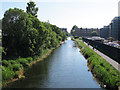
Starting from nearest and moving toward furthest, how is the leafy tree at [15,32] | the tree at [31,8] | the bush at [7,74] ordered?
the bush at [7,74]
the leafy tree at [15,32]
the tree at [31,8]

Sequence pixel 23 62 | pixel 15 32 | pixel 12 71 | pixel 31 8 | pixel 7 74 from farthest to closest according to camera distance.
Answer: pixel 31 8
pixel 15 32
pixel 23 62
pixel 12 71
pixel 7 74

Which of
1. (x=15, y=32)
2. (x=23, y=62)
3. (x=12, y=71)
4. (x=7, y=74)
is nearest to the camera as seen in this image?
(x=7, y=74)

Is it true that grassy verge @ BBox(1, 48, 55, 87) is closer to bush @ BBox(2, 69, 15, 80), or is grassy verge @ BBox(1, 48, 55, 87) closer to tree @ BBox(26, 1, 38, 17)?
bush @ BBox(2, 69, 15, 80)

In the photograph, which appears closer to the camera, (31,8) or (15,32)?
(15,32)

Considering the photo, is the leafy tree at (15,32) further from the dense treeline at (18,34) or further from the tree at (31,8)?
the tree at (31,8)

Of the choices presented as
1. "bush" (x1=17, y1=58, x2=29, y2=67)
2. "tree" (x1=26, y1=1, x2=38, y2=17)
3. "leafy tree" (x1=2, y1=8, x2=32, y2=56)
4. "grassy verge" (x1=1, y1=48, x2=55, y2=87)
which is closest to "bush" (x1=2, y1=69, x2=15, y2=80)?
"grassy verge" (x1=1, y1=48, x2=55, y2=87)

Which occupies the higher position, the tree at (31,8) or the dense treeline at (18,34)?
the tree at (31,8)

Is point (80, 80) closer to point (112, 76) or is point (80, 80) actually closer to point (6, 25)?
point (112, 76)

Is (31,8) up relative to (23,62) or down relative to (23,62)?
up

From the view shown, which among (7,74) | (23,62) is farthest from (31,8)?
(7,74)

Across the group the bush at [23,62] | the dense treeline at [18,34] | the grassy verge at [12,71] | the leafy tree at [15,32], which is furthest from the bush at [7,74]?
the leafy tree at [15,32]

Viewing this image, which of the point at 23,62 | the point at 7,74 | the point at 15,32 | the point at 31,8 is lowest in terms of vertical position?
the point at 7,74

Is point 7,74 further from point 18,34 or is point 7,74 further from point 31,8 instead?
point 31,8

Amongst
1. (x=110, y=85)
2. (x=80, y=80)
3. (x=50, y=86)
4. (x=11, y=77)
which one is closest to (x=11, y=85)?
(x=11, y=77)
